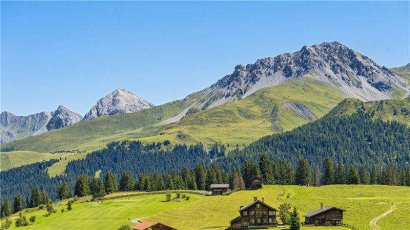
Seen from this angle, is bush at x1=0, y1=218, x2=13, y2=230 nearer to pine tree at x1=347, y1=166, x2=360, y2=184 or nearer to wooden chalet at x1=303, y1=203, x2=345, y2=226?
wooden chalet at x1=303, y1=203, x2=345, y2=226

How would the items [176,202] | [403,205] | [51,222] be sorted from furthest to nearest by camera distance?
[176,202]
[51,222]
[403,205]

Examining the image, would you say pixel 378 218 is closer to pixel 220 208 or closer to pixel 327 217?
pixel 327 217

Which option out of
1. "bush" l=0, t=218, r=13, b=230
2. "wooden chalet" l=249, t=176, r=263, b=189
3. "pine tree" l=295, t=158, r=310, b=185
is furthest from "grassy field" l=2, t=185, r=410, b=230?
"pine tree" l=295, t=158, r=310, b=185

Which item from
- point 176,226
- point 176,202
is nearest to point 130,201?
point 176,202

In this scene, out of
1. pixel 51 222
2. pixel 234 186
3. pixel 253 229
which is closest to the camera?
pixel 253 229

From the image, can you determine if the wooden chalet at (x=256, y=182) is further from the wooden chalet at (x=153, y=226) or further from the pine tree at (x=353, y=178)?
the wooden chalet at (x=153, y=226)

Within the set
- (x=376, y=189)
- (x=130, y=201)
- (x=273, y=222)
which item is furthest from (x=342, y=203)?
(x=130, y=201)

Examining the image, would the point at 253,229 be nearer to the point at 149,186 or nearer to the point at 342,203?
the point at 342,203

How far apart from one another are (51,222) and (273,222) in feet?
212

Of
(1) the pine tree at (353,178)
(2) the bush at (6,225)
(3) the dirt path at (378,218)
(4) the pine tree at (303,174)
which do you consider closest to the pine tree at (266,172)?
(4) the pine tree at (303,174)

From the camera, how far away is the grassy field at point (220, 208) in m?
121

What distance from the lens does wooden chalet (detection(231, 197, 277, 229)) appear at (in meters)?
121

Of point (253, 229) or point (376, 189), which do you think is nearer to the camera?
point (253, 229)

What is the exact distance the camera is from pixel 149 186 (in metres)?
195
